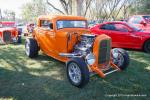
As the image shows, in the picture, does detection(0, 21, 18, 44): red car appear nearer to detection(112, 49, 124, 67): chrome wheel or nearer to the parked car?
the parked car

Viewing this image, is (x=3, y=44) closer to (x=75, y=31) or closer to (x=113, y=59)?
(x=75, y=31)

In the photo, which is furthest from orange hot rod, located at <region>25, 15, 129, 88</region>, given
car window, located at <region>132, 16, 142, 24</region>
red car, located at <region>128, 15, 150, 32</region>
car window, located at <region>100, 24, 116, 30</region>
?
car window, located at <region>132, 16, 142, 24</region>

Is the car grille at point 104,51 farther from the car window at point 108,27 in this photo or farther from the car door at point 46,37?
the car window at point 108,27

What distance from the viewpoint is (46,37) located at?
24.6 ft

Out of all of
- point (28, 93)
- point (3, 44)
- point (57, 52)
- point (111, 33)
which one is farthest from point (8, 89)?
point (3, 44)

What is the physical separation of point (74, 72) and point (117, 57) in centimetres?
166

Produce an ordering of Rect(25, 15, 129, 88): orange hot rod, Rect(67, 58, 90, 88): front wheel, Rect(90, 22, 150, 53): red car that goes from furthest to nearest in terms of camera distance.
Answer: Rect(90, 22, 150, 53): red car → Rect(25, 15, 129, 88): orange hot rod → Rect(67, 58, 90, 88): front wheel

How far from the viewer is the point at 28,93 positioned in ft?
16.5

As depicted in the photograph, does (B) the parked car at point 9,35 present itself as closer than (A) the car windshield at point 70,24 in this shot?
No

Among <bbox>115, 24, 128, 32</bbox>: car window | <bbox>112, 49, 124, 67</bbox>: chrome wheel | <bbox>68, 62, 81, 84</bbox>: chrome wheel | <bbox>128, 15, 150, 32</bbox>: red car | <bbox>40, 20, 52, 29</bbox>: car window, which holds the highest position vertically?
<bbox>128, 15, 150, 32</bbox>: red car

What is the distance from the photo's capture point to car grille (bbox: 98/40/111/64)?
5.82 meters

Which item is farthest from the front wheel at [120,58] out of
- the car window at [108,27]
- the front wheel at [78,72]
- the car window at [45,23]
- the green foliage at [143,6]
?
the green foliage at [143,6]

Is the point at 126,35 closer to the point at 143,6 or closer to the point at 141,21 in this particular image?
the point at 141,21

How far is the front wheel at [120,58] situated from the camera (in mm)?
6391
